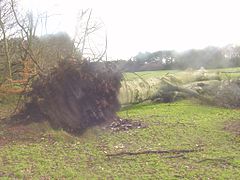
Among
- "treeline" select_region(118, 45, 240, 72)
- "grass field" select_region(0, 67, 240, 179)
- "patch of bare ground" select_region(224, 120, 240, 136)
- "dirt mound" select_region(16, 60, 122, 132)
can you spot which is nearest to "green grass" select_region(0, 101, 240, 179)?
"grass field" select_region(0, 67, 240, 179)

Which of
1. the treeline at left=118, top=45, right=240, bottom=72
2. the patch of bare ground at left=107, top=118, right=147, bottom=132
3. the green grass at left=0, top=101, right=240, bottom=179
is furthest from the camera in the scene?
the treeline at left=118, top=45, right=240, bottom=72

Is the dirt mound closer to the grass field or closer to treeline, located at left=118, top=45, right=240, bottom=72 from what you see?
the grass field

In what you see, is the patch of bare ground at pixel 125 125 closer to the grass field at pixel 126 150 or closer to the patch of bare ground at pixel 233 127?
the grass field at pixel 126 150

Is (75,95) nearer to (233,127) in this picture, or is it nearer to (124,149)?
(124,149)

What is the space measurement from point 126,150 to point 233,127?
145 inches

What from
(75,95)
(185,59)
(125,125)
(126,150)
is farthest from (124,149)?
(185,59)

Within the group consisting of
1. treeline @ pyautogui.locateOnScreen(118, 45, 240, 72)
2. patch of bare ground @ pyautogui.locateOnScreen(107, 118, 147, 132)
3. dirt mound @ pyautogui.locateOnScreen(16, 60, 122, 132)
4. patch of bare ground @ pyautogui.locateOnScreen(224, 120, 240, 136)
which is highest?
treeline @ pyautogui.locateOnScreen(118, 45, 240, 72)

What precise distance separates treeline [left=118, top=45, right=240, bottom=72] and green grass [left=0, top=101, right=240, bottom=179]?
1820mm

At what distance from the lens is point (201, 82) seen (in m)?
16.7

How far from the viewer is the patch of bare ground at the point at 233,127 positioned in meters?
9.22

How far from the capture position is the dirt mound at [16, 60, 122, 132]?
31.9 feet

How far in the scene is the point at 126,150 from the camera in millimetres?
7605

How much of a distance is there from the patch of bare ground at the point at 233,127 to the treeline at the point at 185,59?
2037 mm

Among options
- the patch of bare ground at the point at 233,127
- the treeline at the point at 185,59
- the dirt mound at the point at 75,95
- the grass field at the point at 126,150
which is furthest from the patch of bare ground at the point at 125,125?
the patch of bare ground at the point at 233,127
